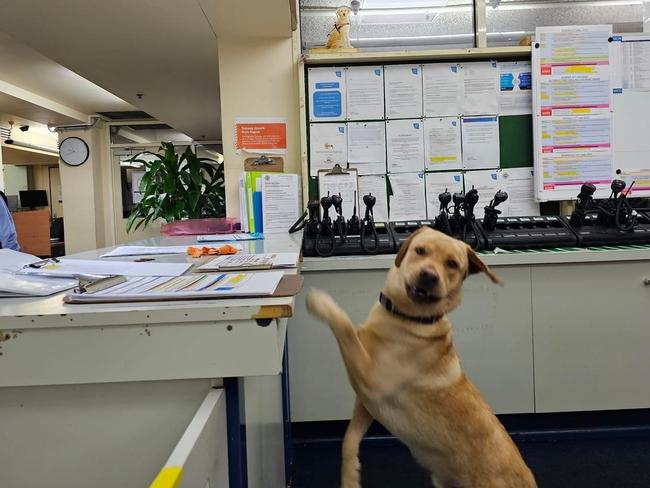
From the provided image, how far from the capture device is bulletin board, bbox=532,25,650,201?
234cm

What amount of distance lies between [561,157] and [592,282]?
745 millimetres

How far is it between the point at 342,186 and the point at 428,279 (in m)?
1.64

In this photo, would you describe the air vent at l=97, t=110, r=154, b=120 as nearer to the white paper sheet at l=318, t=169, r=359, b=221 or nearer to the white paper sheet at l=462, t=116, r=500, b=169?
the white paper sheet at l=318, t=169, r=359, b=221

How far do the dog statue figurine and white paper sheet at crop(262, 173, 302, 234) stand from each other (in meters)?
0.70

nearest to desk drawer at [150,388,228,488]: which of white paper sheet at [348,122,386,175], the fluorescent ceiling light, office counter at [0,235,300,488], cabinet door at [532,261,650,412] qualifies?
office counter at [0,235,300,488]

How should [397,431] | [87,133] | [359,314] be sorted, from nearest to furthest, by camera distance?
[397,431] < [359,314] < [87,133]

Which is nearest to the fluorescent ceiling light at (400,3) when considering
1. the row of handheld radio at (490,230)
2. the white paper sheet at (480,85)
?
the white paper sheet at (480,85)

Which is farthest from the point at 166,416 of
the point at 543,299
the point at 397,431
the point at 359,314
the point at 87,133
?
the point at 87,133

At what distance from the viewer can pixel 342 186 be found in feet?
7.76

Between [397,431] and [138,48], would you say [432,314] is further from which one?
[138,48]

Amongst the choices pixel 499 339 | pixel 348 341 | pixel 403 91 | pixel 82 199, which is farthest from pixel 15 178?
pixel 348 341

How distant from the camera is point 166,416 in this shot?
2.36 feet

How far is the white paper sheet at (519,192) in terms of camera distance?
241cm

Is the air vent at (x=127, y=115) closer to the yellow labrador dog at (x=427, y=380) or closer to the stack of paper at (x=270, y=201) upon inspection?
the stack of paper at (x=270, y=201)
